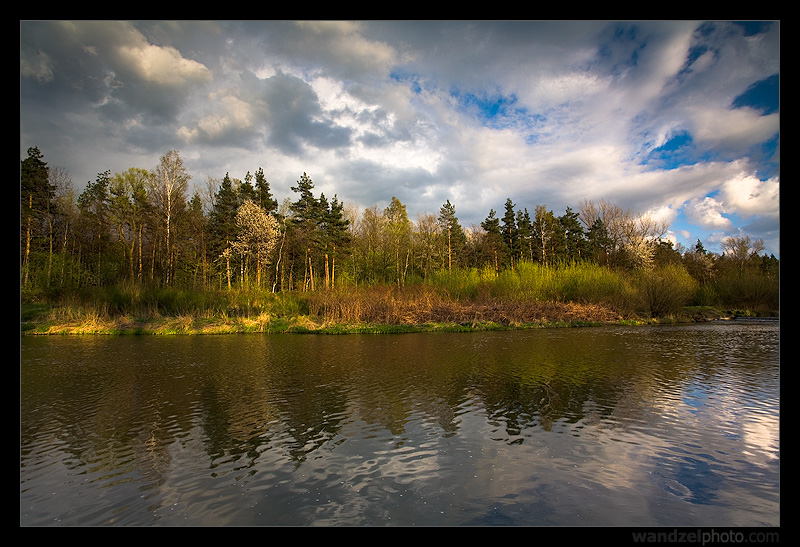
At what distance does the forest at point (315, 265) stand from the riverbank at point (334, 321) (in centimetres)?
14

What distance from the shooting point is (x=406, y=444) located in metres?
6.37

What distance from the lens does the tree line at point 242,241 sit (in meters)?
35.5

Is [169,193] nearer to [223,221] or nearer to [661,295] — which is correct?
[223,221]

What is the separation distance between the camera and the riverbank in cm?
2552

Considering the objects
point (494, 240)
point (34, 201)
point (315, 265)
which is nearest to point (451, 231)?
point (494, 240)

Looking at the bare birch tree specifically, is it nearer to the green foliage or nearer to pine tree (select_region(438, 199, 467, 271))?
pine tree (select_region(438, 199, 467, 271))

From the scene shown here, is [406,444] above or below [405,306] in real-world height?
below

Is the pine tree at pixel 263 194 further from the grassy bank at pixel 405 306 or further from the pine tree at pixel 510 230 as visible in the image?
the pine tree at pixel 510 230

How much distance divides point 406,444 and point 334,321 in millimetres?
21254

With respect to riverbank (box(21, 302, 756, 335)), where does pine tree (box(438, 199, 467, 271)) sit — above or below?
above

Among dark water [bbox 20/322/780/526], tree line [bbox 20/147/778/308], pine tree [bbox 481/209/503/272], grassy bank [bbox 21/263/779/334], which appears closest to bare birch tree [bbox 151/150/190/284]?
tree line [bbox 20/147/778/308]

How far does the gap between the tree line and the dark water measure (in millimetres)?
21833
